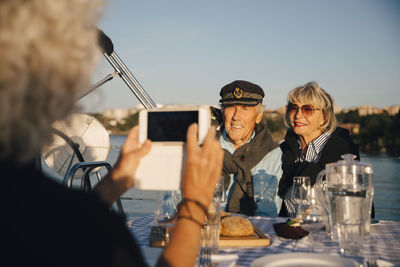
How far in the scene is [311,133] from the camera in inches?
135

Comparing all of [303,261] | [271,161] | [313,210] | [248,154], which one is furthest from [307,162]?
[303,261]

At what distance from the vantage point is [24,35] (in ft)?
2.27

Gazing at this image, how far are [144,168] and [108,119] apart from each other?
3363 mm

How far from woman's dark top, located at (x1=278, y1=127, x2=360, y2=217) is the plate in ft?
5.49

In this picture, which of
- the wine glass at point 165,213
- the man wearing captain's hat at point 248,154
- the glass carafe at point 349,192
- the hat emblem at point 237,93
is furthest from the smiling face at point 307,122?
the wine glass at point 165,213

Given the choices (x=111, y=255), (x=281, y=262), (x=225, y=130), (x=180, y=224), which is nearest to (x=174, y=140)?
(x=180, y=224)

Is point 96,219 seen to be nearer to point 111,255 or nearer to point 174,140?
point 111,255

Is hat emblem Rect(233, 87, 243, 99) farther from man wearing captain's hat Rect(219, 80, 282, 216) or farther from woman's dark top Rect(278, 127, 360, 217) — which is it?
woman's dark top Rect(278, 127, 360, 217)

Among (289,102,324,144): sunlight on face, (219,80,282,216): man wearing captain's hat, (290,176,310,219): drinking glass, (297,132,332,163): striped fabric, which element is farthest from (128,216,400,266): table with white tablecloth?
(289,102,324,144): sunlight on face

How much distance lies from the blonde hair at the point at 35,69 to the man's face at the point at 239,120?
2593mm

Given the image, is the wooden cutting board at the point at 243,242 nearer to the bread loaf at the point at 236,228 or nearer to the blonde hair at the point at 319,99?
the bread loaf at the point at 236,228

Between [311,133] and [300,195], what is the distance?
1473 millimetres

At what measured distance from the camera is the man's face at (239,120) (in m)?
3.32

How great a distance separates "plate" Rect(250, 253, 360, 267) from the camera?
1.29m
